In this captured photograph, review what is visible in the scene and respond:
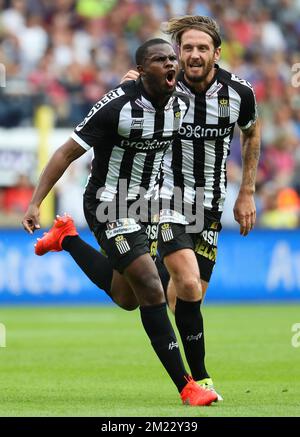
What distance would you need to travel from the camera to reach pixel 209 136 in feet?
26.7

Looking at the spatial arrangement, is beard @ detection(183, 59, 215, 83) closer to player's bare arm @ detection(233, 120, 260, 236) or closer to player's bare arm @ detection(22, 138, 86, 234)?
player's bare arm @ detection(233, 120, 260, 236)

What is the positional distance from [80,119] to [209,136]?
9447 millimetres

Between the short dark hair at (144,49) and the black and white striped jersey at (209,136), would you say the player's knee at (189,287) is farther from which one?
the short dark hair at (144,49)

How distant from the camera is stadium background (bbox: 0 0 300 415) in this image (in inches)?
632

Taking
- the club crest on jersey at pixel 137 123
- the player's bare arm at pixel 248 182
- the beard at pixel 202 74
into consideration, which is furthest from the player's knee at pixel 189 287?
the beard at pixel 202 74

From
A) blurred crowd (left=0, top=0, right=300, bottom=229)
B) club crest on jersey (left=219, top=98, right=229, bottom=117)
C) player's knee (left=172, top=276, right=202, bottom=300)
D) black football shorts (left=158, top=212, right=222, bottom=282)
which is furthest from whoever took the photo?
blurred crowd (left=0, top=0, right=300, bottom=229)

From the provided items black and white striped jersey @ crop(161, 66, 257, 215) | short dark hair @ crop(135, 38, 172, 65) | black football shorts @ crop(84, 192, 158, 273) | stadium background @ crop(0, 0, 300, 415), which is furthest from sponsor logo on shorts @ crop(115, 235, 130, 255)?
stadium background @ crop(0, 0, 300, 415)

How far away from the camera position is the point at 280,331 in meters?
12.8

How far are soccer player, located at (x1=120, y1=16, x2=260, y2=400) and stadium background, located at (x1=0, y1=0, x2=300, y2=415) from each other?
479cm

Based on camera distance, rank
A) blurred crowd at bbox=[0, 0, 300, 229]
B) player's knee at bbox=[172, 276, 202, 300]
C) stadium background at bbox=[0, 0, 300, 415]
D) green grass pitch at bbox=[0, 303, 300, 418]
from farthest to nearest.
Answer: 1. blurred crowd at bbox=[0, 0, 300, 229]
2. stadium background at bbox=[0, 0, 300, 415]
3. player's knee at bbox=[172, 276, 202, 300]
4. green grass pitch at bbox=[0, 303, 300, 418]

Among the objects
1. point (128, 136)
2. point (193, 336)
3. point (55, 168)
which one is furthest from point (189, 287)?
point (55, 168)

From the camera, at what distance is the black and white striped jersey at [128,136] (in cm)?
737

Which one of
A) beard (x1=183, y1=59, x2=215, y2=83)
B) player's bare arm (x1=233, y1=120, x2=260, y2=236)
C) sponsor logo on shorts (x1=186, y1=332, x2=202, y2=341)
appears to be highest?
beard (x1=183, y1=59, x2=215, y2=83)
